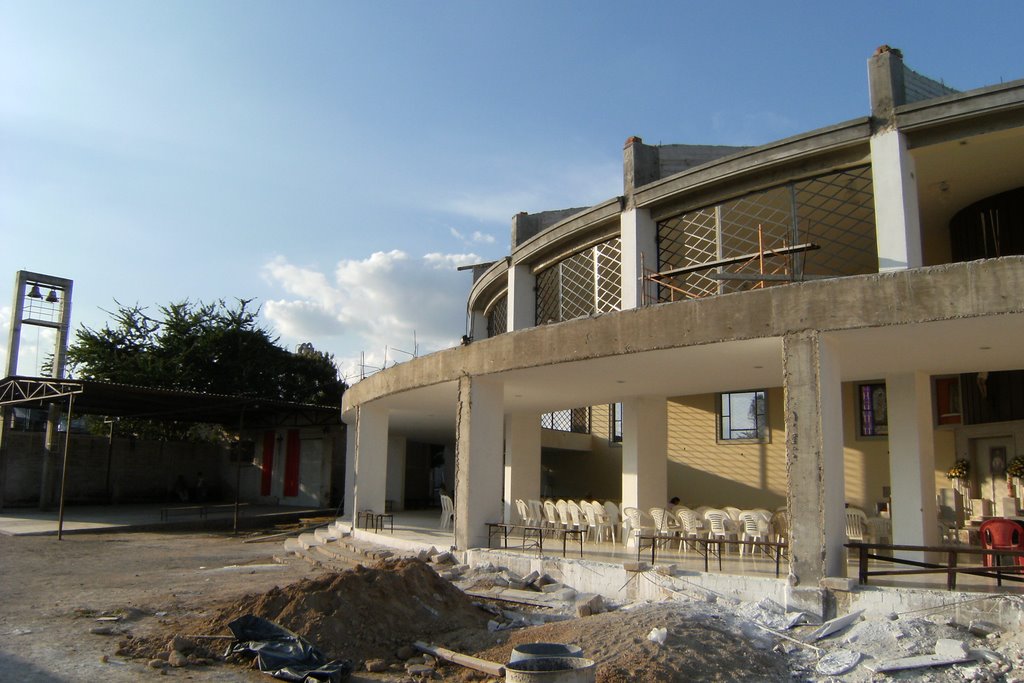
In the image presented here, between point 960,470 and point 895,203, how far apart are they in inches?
241

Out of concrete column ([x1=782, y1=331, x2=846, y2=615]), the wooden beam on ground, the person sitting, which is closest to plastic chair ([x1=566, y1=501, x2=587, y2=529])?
concrete column ([x1=782, y1=331, x2=846, y2=615])

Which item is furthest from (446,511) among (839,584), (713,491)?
(839,584)

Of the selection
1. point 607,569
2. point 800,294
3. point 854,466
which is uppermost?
point 800,294

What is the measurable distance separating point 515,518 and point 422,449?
46.9ft

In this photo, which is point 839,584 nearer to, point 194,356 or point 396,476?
point 396,476

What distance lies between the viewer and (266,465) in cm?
3147

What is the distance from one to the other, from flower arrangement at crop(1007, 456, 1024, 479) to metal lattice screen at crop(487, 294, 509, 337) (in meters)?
12.1

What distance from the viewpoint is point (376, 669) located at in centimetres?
780

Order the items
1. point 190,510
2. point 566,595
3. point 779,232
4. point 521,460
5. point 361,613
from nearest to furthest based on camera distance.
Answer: point 361,613 → point 566,595 → point 779,232 → point 521,460 → point 190,510

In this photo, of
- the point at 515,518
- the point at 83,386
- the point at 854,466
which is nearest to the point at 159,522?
the point at 83,386

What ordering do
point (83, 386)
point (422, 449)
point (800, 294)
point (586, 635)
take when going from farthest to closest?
point (422, 449)
point (83, 386)
point (800, 294)
point (586, 635)

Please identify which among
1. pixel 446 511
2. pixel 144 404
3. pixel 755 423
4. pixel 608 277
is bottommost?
pixel 446 511

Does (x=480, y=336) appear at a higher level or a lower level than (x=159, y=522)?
higher

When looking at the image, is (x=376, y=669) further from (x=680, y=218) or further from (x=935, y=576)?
(x=680, y=218)
